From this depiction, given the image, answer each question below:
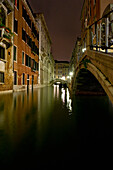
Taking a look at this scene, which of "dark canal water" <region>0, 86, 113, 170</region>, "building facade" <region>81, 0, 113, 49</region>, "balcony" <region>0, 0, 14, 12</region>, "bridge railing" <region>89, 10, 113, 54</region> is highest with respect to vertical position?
"balcony" <region>0, 0, 14, 12</region>

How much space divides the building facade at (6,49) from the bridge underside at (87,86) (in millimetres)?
6373

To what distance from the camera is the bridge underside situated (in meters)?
9.40

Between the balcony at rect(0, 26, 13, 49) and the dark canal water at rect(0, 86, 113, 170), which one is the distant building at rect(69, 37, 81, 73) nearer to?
the dark canal water at rect(0, 86, 113, 170)

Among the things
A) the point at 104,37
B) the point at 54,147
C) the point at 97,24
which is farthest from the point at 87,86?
the point at 54,147

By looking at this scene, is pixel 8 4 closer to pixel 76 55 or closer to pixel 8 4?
pixel 8 4

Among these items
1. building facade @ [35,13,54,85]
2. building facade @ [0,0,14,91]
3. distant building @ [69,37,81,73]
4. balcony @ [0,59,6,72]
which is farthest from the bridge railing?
building facade @ [35,13,54,85]

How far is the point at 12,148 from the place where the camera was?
6.50 feet

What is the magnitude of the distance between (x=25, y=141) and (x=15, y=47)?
12593mm

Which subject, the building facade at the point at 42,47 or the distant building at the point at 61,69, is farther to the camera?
the distant building at the point at 61,69

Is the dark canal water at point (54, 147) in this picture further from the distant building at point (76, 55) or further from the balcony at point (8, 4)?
the balcony at point (8, 4)

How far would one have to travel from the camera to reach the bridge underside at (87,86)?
940 cm

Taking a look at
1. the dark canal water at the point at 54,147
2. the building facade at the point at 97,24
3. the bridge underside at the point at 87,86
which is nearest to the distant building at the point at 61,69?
the building facade at the point at 97,24

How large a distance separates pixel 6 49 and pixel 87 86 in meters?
8.15

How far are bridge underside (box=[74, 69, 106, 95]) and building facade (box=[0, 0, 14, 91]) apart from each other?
20.9 feet
